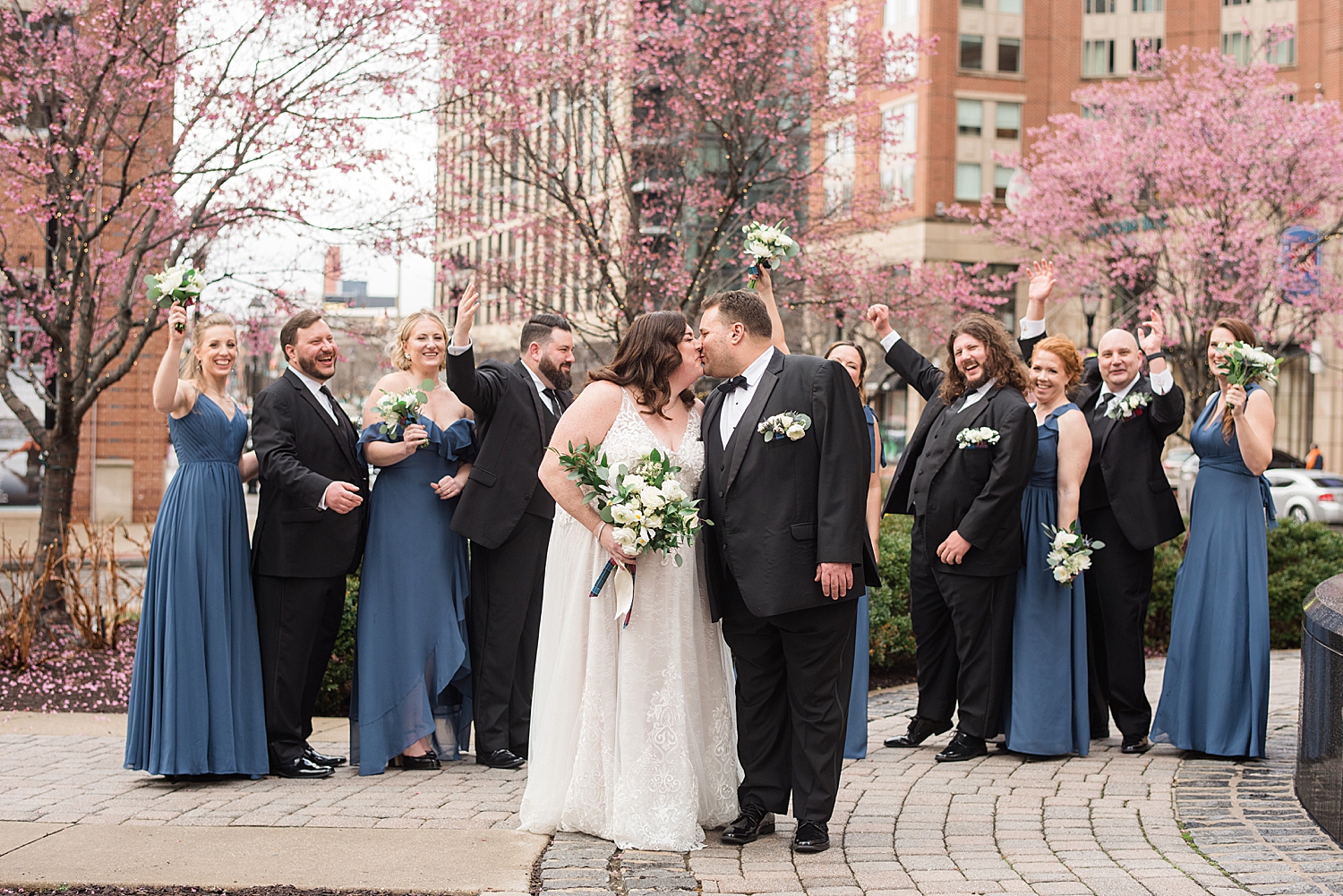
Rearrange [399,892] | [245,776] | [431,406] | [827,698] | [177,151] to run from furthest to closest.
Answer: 1. [177,151]
2. [431,406]
3. [245,776]
4. [827,698]
5. [399,892]

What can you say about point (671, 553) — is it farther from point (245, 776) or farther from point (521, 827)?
point (245, 776)

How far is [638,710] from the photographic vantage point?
17.2 ft

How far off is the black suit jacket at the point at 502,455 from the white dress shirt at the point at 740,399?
166 centimetres

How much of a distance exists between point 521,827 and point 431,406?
2.42m

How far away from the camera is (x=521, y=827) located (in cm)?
534

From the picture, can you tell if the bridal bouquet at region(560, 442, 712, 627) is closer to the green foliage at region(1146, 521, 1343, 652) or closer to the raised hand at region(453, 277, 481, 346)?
the raised hand at region(453, 277, 481, 346)

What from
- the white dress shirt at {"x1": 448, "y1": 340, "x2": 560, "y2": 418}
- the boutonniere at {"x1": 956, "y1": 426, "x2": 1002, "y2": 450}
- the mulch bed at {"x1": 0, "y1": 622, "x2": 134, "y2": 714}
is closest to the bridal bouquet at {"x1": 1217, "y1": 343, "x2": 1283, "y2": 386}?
the boutonniere at {"x1": 956, "y1": 426, "x2": 1002, "y2": 450}

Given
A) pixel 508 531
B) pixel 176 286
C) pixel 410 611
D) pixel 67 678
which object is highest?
pixel 176 286

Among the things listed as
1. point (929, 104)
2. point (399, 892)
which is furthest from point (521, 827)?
point (929, 104)

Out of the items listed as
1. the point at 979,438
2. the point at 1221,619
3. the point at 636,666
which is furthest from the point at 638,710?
the point at 1221,619

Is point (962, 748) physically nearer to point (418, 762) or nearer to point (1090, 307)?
point (418, 762)

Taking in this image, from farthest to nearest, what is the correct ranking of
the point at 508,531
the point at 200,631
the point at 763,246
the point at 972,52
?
the point at 972,52 → the point at 508,531 → the point at 200,631 → the point at 763,246

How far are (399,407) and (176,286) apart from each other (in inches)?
45.5

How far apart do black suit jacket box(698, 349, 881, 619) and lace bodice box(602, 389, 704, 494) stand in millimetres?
175
